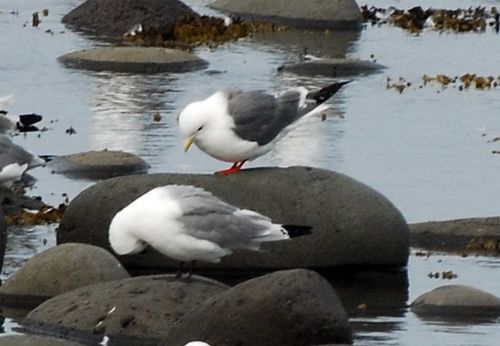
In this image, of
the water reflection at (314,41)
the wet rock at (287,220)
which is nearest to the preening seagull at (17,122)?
the wet rock at (287,220)

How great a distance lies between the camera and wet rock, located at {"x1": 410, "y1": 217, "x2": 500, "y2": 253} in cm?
1384

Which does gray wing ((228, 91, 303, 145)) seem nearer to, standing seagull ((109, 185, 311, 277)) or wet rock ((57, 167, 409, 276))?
wet rock ((57, 167, 409, 276))

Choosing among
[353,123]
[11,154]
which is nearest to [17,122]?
[11,154]

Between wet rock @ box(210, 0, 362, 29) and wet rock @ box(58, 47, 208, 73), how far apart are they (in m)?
4.75

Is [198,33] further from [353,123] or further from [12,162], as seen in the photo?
[12,162]

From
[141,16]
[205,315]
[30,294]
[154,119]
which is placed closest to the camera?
[205,315]

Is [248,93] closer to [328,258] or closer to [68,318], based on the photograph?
[328,258]

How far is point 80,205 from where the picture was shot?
530 inches

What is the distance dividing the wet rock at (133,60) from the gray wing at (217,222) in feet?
38.6

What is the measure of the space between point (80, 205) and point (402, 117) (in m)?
7.20

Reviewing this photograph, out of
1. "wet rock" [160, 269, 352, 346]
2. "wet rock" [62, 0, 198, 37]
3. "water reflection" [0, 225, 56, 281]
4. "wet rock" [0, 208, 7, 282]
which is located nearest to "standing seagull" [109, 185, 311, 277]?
"wet rock" [160, 269, 352, 346]

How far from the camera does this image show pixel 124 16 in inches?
1085

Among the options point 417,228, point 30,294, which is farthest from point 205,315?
point 417,228

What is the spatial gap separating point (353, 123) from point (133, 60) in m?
4.93
